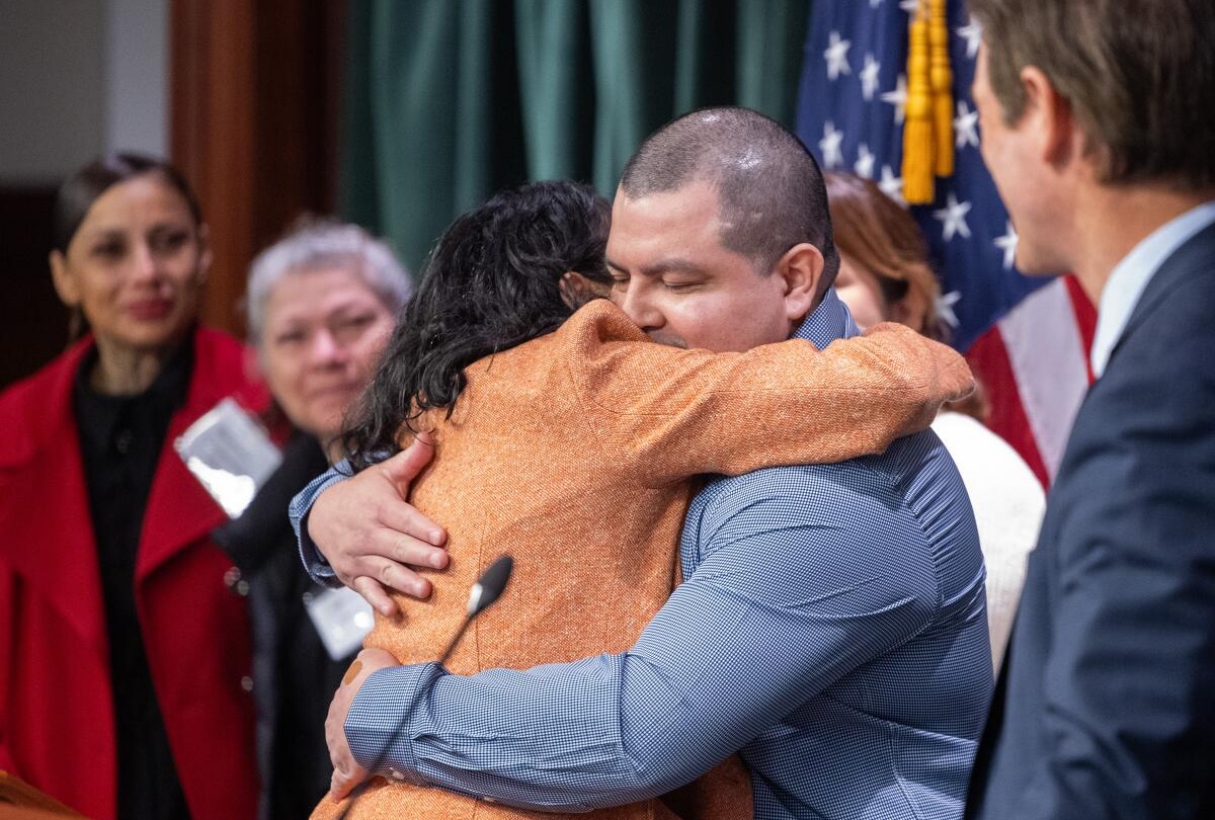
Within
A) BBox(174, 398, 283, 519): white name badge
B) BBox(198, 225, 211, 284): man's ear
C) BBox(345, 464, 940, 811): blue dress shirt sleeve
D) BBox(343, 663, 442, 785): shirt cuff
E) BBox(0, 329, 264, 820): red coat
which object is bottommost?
BBox(0, 329, 264, 820): red coat

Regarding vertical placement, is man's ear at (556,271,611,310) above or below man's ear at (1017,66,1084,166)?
below

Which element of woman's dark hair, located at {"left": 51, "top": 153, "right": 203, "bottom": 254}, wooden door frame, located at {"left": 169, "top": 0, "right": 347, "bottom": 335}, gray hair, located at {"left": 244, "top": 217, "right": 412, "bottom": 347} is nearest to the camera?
gray hair, located at {"left": 244, "top": 217, "right": 412, "bottom": 347}

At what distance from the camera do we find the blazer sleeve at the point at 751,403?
4.15 feet

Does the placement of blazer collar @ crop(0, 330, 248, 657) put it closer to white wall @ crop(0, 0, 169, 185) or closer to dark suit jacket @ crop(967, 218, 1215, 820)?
white wall @ crop(0, 0, 169, 185)

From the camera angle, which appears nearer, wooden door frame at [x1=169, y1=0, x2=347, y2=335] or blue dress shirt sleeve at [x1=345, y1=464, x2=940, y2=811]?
blue dress shirt sleeve at [x1=345, y1=464, x2=940, y2=811]

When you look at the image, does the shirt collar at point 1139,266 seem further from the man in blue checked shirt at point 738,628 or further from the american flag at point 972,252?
the american flag at point 972,252

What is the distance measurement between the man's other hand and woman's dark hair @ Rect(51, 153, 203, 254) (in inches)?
64.5

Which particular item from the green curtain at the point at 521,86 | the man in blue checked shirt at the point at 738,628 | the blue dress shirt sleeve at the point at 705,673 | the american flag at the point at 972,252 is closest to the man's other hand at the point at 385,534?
the man in blue checked shirt at the point at 738,628

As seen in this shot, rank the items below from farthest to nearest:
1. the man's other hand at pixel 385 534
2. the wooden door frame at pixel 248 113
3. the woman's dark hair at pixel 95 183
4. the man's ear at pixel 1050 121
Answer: the wooden door frame at pixel 248 113, the woman's dark hair at pixel 95 183, the man's other hand at pixel 385 534, the man's ear at pixel 1050 121

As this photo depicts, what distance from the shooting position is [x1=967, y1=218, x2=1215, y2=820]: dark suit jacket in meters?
0.87

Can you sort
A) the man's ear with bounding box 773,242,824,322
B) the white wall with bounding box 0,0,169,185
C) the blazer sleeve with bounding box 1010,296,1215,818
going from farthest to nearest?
the white wall with bounding box 0,0,169,185 < the man's ear with bounding box 773,242,824,322 < the blazer sleeve with bounding box 1010,296,1215,818

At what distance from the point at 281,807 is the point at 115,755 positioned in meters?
0.36

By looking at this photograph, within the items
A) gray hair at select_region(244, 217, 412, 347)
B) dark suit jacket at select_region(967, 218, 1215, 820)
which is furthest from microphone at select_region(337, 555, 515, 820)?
gray hair at select_region(244, 217, 412, 347)

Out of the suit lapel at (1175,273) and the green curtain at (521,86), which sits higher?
the suit lapel at (1175,273)
